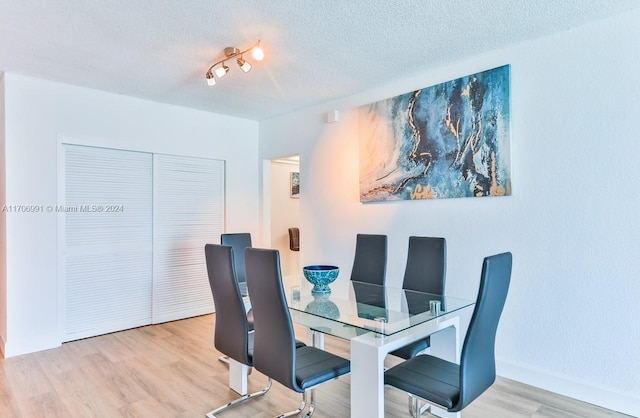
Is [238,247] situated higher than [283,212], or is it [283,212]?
[283,212]

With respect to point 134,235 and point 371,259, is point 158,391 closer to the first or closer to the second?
point 371,259

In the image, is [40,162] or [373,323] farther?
[40,162]

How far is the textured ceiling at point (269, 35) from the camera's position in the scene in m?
2.27

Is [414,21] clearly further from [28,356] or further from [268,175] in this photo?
[28,356]

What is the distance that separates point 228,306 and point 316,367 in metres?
0.66

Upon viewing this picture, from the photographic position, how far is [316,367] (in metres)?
1.96

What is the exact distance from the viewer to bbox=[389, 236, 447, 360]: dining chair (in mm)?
2613

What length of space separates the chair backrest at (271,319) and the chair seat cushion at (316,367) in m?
0.06

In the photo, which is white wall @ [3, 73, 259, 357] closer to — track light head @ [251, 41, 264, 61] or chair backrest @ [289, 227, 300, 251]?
track light head @ [251, 41, 264, 61]

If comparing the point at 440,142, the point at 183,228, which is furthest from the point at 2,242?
the point at 440,142

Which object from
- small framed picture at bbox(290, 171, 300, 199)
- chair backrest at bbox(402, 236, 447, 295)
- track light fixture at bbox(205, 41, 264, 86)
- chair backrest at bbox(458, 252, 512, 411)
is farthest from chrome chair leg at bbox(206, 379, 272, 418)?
small framed picture at bbox(290, 171, 300, 199)

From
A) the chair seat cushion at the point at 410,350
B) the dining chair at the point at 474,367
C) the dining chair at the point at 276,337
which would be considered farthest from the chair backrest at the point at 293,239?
the dining chair at the point at 474,367

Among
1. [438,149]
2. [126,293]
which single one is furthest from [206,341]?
[438,149]

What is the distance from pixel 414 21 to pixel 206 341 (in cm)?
329
